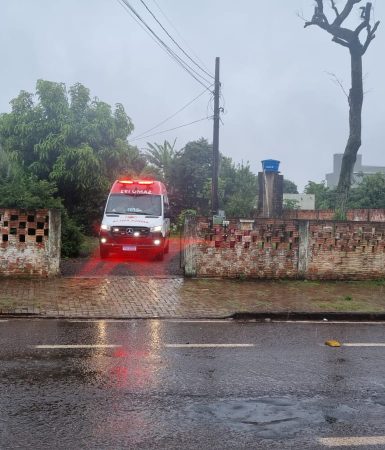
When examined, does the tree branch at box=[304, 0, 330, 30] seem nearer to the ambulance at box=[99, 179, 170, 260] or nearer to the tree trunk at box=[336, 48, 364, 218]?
the tree trunk at box=[336, 48, 364, 218]

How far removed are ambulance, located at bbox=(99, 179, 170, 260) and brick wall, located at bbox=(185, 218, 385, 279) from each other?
88.2 inches

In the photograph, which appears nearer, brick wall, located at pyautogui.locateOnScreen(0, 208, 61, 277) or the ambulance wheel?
brick wall, located at pyautogui.locateOnScreen(0, 208, 61, 277)

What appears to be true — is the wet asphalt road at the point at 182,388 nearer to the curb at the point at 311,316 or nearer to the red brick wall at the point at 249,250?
the curb at the point at 311,316

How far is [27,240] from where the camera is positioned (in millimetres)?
12305

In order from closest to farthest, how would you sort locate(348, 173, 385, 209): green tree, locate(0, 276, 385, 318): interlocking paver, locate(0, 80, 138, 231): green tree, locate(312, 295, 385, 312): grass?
locate(0, 276, 385, 318): interlocking paver → locate(312, 295, 385, 312): grass → locate(0, 80, 138, 231): green tree → locate(348, 173, 385, 209): green tree

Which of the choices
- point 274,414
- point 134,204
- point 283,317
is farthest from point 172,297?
point 274,414

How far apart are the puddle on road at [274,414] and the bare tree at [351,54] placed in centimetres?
2055

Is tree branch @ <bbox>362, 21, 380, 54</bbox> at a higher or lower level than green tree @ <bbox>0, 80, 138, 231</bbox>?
Answer: higher

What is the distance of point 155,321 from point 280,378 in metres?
3.42

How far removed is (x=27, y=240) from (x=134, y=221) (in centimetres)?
369

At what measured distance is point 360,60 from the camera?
26.8 m

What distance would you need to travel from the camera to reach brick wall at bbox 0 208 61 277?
12258 mm

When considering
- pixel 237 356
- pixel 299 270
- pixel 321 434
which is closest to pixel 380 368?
pixel 237 356

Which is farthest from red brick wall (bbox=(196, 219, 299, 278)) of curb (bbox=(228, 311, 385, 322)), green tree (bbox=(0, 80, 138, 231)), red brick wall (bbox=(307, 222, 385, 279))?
green tree (bbox=(0, 80, 138, 231))
